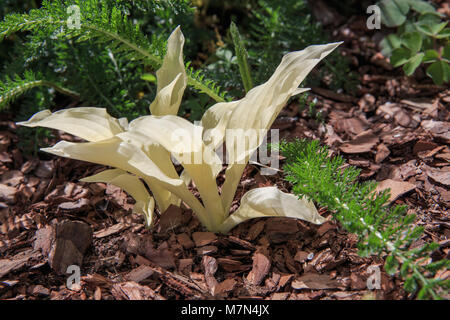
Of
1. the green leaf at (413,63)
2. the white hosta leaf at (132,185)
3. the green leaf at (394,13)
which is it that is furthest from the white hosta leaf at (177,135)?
the green leaf at (394,13)

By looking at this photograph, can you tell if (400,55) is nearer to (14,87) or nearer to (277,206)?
(277,206)

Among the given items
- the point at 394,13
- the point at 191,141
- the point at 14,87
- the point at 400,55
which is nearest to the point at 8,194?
the point at 14,87

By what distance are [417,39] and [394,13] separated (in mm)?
231

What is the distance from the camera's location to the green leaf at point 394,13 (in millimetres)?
2129

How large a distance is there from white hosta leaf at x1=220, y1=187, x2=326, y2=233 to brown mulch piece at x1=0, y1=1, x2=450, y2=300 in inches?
6.8

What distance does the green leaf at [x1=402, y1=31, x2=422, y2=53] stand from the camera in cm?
200

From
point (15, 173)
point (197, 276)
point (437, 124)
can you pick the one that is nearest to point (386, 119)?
point (437, 124)

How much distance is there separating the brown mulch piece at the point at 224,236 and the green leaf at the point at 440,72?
0.11 m

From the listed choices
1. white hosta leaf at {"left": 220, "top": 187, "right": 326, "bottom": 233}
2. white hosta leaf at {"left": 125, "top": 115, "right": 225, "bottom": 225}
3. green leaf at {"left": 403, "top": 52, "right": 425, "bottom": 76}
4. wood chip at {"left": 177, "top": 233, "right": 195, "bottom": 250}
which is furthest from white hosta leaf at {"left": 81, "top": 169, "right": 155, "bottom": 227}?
green leaf at {"left": 403, "top": 52, "right": 425, "bottom": 76}

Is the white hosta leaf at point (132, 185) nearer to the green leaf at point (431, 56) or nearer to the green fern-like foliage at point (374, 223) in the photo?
the green fern-like foliage at point (374, 223)

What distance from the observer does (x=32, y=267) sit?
1.48 metres

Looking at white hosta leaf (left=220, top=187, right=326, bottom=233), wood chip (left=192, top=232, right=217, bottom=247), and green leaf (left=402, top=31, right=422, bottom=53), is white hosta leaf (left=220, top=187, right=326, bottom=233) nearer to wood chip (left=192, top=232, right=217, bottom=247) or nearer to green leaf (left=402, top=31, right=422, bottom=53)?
wood chip (left=192, top=232, right=217, bottom=247)

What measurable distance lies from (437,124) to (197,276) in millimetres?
1251

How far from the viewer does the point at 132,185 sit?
1.48 metres
